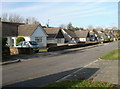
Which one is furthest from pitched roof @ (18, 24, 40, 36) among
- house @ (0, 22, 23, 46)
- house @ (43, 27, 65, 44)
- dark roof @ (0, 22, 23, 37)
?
house @ (43, 27, 65, 44)

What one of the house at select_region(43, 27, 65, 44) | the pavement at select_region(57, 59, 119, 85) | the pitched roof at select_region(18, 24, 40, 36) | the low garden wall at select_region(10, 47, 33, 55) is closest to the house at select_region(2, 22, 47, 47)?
the pitched roof at select_region(18, 24, 40, 36)

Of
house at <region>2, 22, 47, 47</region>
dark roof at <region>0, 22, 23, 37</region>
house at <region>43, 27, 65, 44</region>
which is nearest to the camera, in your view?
dark roof at <region>0, 22, 23, 37</region>

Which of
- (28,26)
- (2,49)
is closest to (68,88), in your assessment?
(2,49)

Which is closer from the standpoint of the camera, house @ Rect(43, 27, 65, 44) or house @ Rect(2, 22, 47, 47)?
house @ Rect(2, 22, 47, 47)

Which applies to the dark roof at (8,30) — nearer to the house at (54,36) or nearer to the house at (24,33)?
the house at (24,33)

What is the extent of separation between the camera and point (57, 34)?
182 feet

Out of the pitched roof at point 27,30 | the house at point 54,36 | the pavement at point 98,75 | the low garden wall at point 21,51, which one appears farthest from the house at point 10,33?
the pavement at point 98,75

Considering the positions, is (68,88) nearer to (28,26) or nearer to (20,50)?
(20,50)

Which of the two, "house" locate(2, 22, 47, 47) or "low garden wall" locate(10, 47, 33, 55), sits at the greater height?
"house" locate(2, 22, 47, 47)

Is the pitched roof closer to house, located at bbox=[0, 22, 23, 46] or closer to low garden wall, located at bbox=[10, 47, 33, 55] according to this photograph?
house, located at bbox=[0, 22, 23, 46]

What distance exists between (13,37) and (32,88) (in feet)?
102

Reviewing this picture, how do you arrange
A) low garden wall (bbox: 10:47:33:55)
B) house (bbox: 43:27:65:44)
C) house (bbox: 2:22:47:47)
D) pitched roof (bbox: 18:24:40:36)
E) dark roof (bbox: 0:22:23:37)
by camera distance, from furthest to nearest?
1. house (bbox: 43:27:65:44)
2. pitched roof (bbox: 18:24:40:36)
3. house (bbox: 2:22:47:47)
4. dark roof (bbox: 0:22:23:37)
5. low garden wall (bbox: 10:47:33:55)

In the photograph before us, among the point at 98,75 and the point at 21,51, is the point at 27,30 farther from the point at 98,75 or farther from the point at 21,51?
the point at 98,75

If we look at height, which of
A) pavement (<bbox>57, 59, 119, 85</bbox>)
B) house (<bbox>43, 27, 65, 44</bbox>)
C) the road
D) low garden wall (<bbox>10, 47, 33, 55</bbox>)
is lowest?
the road
